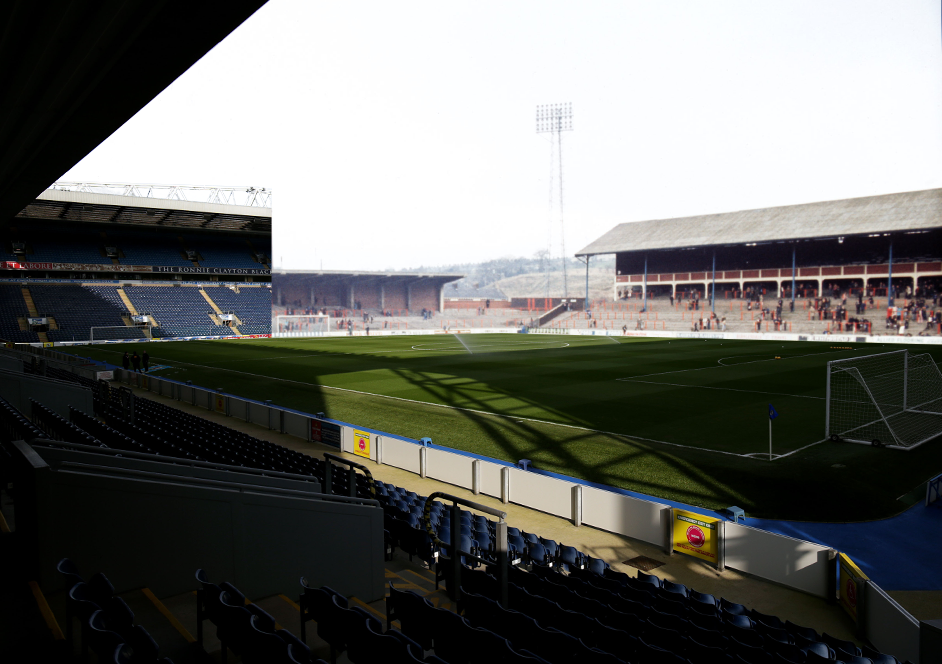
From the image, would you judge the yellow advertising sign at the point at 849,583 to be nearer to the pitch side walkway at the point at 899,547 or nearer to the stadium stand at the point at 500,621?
the pitch side walkway at the point at 899,547

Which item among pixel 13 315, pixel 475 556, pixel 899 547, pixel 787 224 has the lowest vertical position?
pixel 899 547

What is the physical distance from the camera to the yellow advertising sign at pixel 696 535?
9031mm

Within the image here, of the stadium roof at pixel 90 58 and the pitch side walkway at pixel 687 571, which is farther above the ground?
the stadium roof at pixel 90 58

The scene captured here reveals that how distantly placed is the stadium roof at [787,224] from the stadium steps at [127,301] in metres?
47.4

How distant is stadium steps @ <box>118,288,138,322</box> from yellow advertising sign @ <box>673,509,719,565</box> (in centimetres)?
5931

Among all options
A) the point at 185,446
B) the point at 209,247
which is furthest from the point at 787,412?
the point at 209,247

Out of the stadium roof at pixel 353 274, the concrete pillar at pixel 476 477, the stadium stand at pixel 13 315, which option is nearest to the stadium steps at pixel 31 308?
the stadium stand at pixel 13 315

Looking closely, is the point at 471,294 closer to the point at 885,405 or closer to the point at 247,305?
the point at 247,305

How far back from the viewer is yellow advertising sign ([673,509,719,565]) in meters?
9.03

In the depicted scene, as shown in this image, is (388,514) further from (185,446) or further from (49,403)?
(49,403)

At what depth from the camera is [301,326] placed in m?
72.1

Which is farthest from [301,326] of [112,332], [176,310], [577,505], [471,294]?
[471,294]

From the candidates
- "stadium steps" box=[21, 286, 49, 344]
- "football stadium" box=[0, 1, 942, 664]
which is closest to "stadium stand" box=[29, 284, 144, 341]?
"stadium steps" box=[21, 286, 49, 344]

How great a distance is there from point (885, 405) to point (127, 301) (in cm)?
6030
